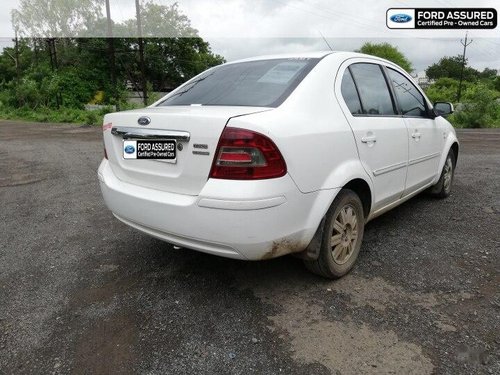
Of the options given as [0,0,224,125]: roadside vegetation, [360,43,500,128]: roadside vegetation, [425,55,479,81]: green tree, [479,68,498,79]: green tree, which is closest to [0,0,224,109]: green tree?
[0,0,224,125]: roadside vegetation

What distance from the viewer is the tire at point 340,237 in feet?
8.57

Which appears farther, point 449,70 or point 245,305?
point 449,70

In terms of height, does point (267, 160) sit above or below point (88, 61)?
below

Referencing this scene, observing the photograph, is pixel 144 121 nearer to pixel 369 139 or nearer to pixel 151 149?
pixel 151 149

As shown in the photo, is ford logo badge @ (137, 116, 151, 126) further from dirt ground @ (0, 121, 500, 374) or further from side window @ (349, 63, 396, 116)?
side window @ (349, 63, 396, 116)

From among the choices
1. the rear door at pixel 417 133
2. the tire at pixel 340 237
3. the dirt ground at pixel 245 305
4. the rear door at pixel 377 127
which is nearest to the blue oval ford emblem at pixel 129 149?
the dirt ground at pixel 245 305

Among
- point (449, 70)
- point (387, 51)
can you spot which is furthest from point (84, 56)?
point (449, 70)

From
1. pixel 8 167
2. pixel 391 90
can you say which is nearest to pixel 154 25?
pixel 8 167

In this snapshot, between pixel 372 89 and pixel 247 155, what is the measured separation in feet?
5.30

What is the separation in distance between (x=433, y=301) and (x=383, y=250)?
0.85m

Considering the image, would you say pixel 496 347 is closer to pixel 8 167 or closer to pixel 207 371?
pixel 207 371

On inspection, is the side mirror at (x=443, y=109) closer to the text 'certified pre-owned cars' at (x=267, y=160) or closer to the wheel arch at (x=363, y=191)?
the text 'certified pre-owned cars' at (x=267, y=160)

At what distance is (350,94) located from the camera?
290 cm

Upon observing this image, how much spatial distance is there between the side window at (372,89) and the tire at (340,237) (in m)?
0.76
